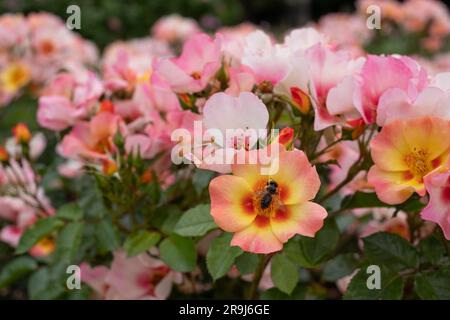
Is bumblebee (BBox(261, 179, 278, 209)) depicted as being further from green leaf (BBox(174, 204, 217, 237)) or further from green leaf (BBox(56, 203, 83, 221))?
green leaf (BBox(56, 203, 83, 221))

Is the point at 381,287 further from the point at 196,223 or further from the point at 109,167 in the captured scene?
the point at 109,167

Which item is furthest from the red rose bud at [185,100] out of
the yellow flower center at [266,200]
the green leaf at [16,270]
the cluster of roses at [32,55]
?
the cluster of roses at [32,55]

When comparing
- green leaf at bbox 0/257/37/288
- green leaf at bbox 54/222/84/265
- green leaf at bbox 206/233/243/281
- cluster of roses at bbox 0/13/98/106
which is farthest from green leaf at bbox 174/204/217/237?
cluster of roses at bbox 0/13/98/106

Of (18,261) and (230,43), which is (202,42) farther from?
(18,261)

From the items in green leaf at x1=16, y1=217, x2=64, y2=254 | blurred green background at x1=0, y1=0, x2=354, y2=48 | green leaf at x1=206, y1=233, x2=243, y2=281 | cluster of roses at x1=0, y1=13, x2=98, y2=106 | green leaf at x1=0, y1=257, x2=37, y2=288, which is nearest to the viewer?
green leaf at x1=206, y1=233, x2=243, y2=281

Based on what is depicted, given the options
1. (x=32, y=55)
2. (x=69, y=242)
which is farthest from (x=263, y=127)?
(x=32, y=55)

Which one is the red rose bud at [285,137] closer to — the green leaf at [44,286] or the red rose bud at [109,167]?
the red rose bud at [109,167]

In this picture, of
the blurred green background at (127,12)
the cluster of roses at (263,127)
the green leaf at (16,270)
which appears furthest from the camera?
the blurred green background at (127,12)
